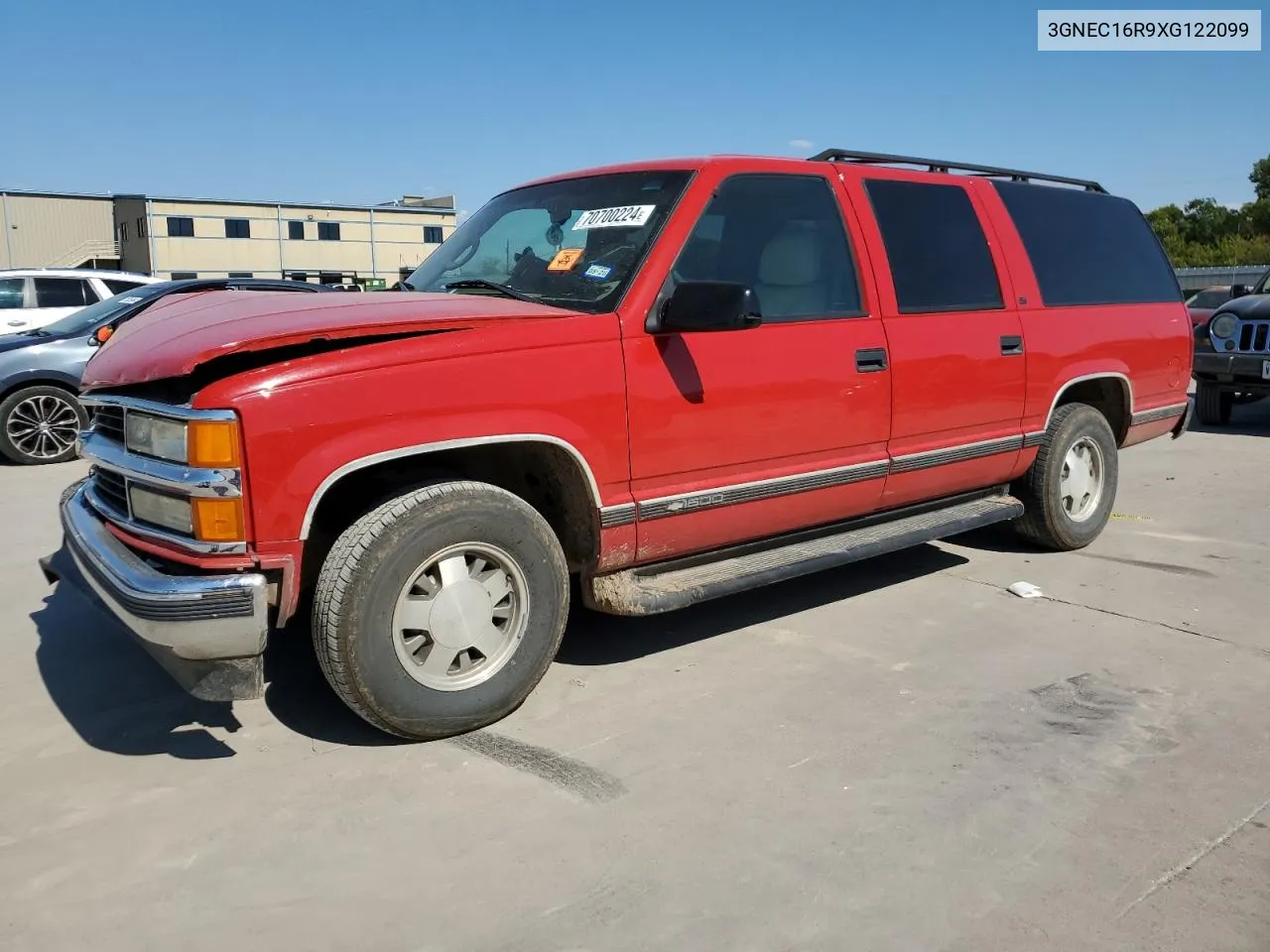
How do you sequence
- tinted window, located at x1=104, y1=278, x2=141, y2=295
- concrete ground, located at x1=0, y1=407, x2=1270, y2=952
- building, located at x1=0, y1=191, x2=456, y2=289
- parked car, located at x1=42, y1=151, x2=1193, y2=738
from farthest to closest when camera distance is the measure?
1. building, located at x1=0, y1=191, x2=456, y2=289
2. tinted window, located at x1=104, y1=278, x2=141, y2=295
3. parked car, located at x1=42, y1=151, x2=1193, y2=738
4. concrete ground, located at x1=0, y1=407, x2=1270, y2=952

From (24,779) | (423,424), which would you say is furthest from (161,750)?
(423,424)

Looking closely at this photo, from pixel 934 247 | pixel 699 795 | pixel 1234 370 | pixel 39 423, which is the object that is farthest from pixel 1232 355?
pixel 39 423

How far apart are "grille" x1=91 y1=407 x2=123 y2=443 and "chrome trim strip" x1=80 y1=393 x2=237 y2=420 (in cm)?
3

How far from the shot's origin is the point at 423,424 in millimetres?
3113

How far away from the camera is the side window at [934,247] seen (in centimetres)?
452

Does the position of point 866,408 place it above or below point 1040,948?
above

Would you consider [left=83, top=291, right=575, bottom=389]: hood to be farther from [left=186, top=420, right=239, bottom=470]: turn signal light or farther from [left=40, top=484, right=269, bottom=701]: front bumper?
[left=40, top=484, right=269, bottom=701]: front bumper

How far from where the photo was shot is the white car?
11.5 meters

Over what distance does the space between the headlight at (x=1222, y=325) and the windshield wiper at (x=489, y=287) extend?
8.73 metres

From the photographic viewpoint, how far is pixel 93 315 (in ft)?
31.6

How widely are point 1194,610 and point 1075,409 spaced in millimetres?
1246

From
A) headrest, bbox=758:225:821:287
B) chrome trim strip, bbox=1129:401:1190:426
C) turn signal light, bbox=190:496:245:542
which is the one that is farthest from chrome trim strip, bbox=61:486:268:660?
chrome trim strip, bbox=1129:401:1190:426

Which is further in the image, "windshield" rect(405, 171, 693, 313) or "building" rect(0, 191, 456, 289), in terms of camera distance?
"building" rect(0, 191, 456, 289)

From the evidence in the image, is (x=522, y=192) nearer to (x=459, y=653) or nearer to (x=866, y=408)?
(x=866, y=408)
